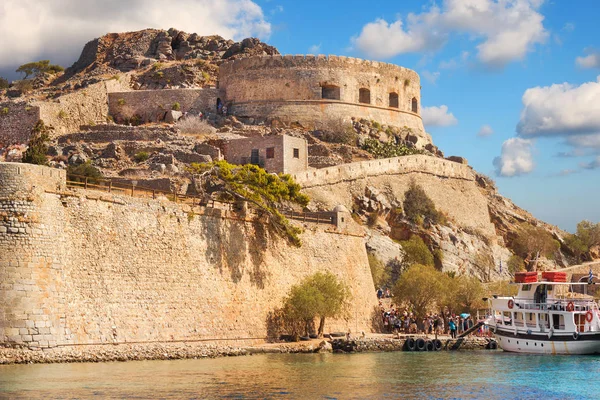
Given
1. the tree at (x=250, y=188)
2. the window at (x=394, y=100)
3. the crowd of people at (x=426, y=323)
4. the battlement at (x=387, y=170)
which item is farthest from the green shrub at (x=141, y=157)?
the window at (x=394, y=100)

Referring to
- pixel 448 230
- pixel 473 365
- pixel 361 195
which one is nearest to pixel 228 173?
pixel 473 365

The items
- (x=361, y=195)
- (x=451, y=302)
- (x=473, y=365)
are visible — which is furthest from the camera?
(x=361, y=195)

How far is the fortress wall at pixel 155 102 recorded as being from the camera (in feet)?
200

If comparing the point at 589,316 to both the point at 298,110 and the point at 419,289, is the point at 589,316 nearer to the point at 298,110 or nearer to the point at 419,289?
the point at 419,289

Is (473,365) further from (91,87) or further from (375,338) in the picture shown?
(91,87)

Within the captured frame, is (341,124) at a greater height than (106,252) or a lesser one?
greater

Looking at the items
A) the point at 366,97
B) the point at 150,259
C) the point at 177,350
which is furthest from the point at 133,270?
the point at 366,97

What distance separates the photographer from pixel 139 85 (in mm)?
65938

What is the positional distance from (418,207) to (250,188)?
736 inches

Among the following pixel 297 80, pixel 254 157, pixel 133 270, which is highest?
pixel 297 80

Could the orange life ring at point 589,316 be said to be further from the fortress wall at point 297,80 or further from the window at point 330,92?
the window at point 330,92

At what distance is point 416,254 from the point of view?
4969cm

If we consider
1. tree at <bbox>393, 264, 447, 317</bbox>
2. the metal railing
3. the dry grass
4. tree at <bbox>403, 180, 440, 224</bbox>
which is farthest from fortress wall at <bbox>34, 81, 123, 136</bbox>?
tree at <bbox>393, 264, 447, 317</bbox>

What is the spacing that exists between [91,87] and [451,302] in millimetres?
26945
